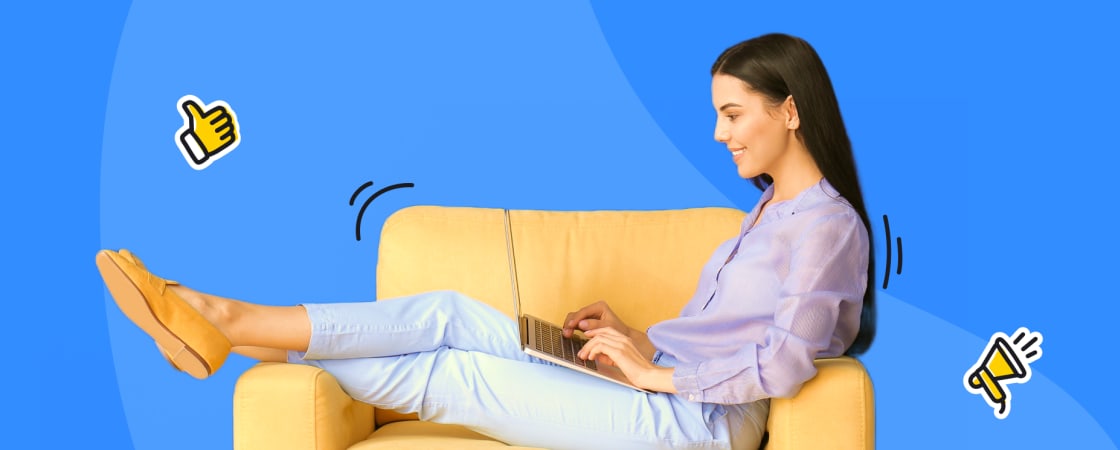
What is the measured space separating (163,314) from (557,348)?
2.56 feet

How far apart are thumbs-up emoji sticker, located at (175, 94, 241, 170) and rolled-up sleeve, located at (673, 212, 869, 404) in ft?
5.87

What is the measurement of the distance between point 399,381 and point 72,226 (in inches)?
63.8

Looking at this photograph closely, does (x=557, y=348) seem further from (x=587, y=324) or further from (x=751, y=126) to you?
(x=751, y=126)

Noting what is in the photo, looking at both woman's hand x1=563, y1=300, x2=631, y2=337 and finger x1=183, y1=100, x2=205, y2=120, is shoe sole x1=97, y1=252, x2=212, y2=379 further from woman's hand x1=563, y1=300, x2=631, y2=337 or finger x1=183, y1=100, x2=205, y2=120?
finger x1=183, y1=100, x2=205, y2=120

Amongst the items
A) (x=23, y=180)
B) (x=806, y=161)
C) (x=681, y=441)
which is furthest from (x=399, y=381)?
(x=23, y=180)

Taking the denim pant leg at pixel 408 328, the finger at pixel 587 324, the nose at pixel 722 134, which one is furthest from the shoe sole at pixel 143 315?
the nose at pixel 722 134

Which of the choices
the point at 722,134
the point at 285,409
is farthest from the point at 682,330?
the point at 285,409

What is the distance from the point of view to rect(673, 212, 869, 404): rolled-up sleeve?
2586 millimetres

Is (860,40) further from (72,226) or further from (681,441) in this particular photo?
(72,226)

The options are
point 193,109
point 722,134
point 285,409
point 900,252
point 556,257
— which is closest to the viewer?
point 285,409

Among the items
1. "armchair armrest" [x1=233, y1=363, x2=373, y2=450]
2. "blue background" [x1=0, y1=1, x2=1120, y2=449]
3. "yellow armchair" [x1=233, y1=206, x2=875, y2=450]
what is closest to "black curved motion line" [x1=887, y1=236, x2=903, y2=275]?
"blue background" [x1=0, y1=1, x2=1120, y2=449]

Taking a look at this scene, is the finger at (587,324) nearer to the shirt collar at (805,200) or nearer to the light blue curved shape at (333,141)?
the shirt collar at (805,200)

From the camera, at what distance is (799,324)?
260cm

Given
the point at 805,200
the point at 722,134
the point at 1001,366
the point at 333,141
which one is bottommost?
the point at 1001,366
